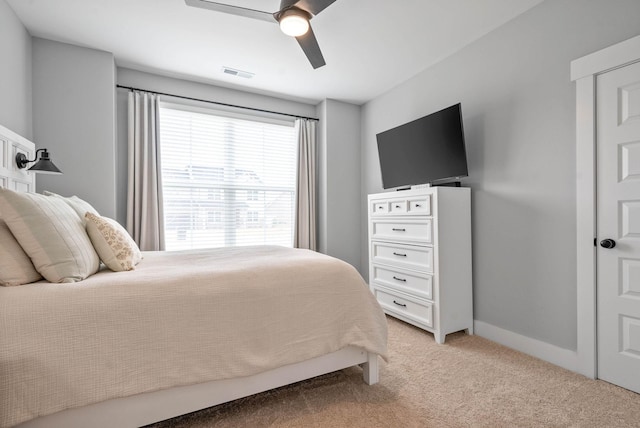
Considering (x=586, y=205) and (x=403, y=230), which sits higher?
(x=586, y=205)

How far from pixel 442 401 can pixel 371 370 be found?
42 cm

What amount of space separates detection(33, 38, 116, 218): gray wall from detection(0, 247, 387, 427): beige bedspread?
162 cm

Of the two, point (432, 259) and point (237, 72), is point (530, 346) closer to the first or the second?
point (432, 259)

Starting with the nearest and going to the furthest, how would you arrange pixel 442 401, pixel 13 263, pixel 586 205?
pixel 13 263, pixel 442 401, pixel 586 205

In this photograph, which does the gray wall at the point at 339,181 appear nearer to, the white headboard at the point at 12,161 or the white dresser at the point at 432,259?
the white dresser at the point at 432,259

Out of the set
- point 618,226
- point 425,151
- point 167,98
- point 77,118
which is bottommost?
point 618,226

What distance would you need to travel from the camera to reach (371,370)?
1.86 metres

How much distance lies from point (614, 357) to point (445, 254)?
1.17 m

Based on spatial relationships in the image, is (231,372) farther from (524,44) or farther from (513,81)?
(524,44)

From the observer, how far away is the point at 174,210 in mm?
3520

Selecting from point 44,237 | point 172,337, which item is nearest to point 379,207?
point 172,337

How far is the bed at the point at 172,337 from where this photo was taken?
3.69 ft

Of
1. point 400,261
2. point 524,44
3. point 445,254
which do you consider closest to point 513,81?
point 524,44

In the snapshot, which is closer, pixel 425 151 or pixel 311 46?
pixel 311 46
